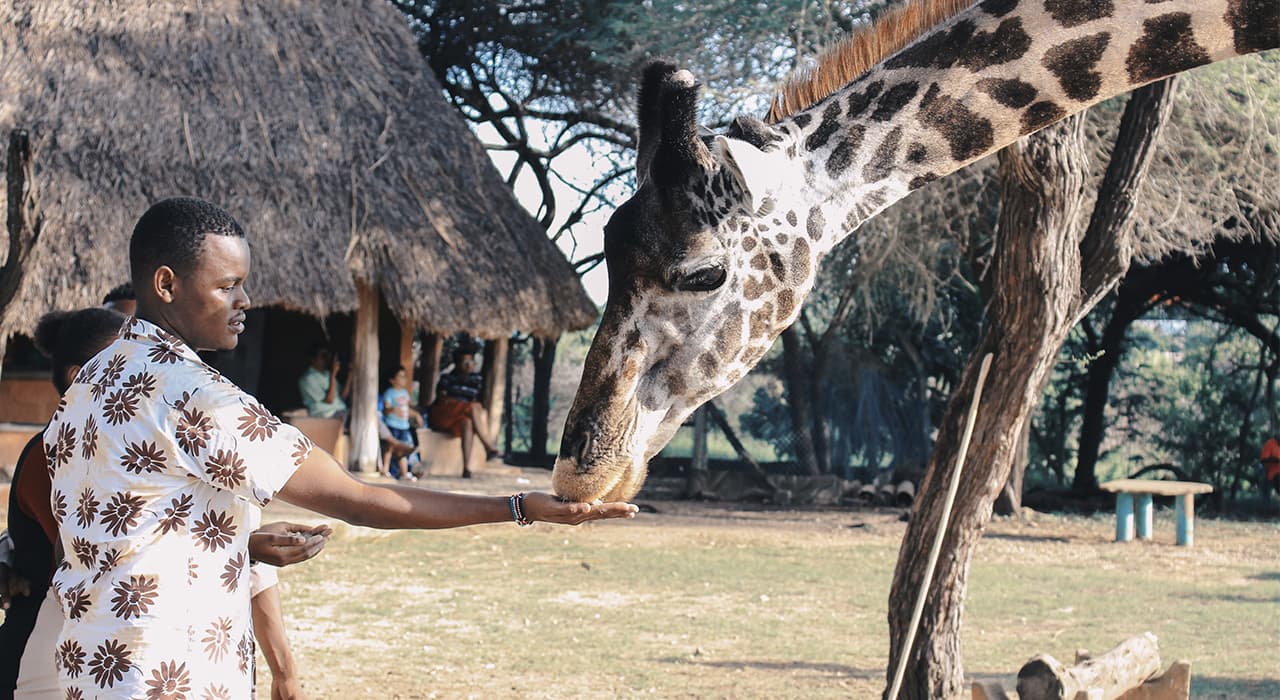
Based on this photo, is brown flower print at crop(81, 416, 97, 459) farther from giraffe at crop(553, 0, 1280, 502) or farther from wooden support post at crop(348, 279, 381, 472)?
wooden support post at crop(348, 279, 381, 472)

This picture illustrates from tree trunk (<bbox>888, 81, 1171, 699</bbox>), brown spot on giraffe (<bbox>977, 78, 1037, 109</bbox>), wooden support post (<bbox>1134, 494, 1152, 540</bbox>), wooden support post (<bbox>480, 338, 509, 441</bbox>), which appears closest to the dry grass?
wooden support post (<bbox>1134, 494, 1152, 540</bbox>)

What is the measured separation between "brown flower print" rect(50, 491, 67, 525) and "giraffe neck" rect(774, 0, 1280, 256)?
1579 mm

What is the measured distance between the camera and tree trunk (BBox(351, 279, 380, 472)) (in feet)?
42.6

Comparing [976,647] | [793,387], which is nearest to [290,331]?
[793,387]

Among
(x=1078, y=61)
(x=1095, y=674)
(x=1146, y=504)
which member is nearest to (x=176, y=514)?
(x=1078, y=61)

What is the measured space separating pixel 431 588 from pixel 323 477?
23.5 ft

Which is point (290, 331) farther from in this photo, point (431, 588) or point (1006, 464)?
point (1006, 464)

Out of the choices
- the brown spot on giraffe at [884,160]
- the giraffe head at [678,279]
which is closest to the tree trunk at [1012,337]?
the brown spot on giraffe at [884,160]

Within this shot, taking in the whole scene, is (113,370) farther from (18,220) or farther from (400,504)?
(18,220)

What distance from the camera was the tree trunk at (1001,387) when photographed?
485 centimetres

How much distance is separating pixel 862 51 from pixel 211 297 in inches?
61.6

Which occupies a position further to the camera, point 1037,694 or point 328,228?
point 328,228

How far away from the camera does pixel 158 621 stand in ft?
7.12

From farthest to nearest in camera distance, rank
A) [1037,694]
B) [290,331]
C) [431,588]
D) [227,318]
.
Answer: [290,331] < [431,588] < [1037,694] < [227,318]
